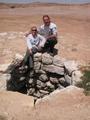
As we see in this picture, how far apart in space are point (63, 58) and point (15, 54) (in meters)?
1.51

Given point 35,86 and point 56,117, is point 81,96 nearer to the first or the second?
point 56,117

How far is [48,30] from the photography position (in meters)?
11.3

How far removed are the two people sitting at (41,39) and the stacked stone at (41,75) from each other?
20 centimetres

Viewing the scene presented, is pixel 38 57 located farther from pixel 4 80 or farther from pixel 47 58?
pixel 4 80

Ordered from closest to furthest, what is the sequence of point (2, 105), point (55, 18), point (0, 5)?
point (2, 105)
point (55, 18)
point (0, 5)

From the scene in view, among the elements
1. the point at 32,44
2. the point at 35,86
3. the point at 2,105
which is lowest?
the point at 35,86

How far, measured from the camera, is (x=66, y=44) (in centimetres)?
1275

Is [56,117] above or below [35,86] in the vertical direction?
above

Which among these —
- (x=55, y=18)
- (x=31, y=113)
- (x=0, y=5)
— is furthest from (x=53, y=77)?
(x=0, y=5)

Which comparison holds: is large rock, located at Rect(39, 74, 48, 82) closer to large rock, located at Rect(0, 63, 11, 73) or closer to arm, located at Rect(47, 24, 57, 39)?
large rock, located at Rect(0, 63, 11, 73)

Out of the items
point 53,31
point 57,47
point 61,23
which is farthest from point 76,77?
point 61,23

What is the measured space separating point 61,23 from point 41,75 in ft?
21.0

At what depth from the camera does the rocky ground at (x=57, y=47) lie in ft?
27.7

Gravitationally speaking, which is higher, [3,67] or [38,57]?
[38,57]
